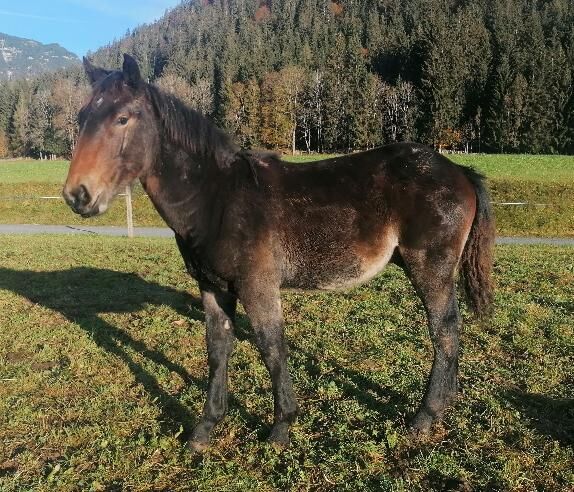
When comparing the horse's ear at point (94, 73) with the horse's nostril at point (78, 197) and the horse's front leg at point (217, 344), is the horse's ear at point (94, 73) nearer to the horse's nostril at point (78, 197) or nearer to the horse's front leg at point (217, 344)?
the horse's nostril at point (78, 197)

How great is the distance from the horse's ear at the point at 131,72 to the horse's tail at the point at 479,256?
2.69 m

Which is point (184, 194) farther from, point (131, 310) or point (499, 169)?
point (499, 169)

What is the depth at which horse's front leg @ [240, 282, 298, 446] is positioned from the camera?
3.49 metres

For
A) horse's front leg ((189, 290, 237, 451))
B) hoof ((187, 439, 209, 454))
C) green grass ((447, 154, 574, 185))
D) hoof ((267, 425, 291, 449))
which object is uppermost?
green grass ((447, 154, 574, 185))

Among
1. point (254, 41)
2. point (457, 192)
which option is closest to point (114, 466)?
point (457, 192)

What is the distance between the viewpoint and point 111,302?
7.74 m

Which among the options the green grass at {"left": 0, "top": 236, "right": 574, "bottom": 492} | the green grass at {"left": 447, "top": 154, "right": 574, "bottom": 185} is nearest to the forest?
the green grass at {"left": 447, "top": 154, "right": 574, "bottom": 185}

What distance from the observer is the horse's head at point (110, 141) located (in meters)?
2.92

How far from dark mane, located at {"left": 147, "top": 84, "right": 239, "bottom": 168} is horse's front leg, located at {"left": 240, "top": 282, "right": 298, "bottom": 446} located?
1.05 meters

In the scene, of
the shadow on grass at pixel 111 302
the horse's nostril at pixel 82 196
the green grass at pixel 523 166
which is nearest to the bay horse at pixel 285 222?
the horse's nostril at pixel 82 196

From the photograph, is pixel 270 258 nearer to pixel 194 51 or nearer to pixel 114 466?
pixel 114 466

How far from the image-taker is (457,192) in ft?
12.2

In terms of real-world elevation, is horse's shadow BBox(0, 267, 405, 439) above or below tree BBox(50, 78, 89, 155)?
below

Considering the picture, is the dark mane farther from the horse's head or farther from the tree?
the tree
